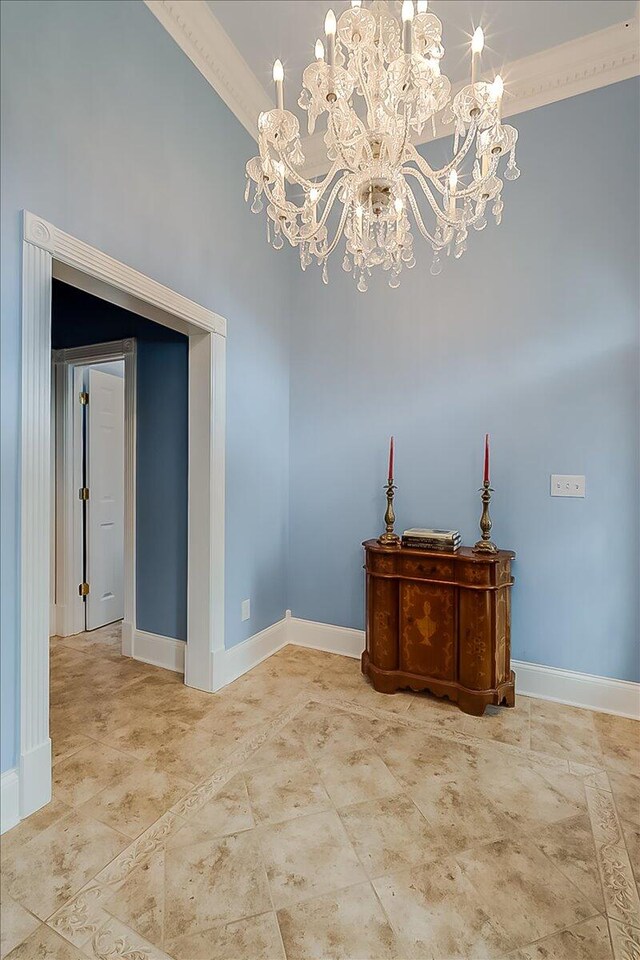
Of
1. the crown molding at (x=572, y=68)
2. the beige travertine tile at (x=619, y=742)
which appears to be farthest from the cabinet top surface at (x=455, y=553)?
the crown molding at (x=572, y=68)

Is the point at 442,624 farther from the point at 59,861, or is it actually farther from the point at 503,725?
the point at 59,861

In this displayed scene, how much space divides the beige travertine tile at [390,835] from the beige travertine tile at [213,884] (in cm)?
34

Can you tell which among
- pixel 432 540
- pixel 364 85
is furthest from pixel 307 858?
pixel 364 85

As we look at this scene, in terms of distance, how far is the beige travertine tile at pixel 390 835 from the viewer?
1.45m

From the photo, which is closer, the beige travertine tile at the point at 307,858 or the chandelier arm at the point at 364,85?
the beige travertine tile at the point at 307,858

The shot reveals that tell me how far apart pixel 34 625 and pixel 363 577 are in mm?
1969

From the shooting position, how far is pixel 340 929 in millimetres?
1235

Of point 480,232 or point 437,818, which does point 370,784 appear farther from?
point 480,232

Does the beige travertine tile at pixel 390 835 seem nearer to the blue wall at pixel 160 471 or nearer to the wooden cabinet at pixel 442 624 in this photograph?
the wooden cabinet at pixel 442 624

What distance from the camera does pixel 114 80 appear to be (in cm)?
194

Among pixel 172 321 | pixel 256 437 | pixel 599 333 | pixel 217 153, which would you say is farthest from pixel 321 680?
pixel 217 153

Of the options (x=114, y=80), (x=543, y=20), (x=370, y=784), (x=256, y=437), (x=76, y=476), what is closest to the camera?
(x=370, y=784)

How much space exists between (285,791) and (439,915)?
0.68 m

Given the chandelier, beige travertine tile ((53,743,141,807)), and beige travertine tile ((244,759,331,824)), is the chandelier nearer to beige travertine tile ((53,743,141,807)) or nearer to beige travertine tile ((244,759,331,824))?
beige travertine tile ((244,759,331,824))
